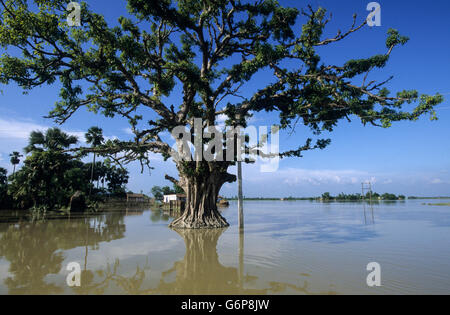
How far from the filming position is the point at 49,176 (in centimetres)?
2022

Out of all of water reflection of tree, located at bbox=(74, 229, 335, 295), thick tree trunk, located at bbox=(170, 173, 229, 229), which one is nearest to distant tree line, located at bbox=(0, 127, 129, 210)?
thick tree trunk, located at bbox=(170, 173, 229, 229)

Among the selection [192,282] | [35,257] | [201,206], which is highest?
[201,206]

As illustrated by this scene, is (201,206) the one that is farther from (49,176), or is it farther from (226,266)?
(49,176)

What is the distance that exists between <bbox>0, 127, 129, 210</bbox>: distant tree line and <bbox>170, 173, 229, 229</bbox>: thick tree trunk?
6.24m

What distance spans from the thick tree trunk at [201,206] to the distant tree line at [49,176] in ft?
20.5

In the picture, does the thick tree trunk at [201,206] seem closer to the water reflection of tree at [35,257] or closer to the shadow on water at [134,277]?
the water reflection of tree at [35,257]

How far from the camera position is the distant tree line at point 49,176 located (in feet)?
52.8

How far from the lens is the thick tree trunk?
1399 cm

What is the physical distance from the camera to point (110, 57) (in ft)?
35.4

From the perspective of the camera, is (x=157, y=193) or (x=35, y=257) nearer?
(x=35, y=257)

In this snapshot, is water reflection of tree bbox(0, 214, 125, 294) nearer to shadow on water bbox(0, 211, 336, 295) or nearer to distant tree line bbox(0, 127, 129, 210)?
shadow on water bbox(0, 211, 336, 295)

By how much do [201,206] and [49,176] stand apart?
1499 cm

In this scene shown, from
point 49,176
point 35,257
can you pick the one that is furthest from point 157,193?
point 35,257

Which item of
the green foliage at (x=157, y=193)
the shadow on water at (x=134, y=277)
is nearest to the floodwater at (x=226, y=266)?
the shadow on water at (x=134, y=277)
